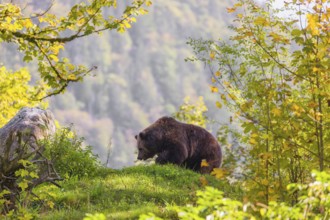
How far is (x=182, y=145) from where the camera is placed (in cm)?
1861

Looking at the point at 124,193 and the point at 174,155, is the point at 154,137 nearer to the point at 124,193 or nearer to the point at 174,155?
the point at 174,155

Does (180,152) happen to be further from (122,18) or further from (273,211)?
(273,211)

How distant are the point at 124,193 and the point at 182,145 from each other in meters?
5.04

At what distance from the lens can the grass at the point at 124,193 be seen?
12.0 meters

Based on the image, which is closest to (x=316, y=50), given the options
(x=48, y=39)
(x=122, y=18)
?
(x=122, y=18)

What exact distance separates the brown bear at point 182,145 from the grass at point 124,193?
1.81 metres

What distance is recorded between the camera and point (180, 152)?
1859 cm

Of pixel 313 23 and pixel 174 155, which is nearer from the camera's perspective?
pixel 313 23

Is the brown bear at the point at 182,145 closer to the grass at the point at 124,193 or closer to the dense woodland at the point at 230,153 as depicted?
the grass at the point at 124,193

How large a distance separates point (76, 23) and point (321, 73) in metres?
3.79

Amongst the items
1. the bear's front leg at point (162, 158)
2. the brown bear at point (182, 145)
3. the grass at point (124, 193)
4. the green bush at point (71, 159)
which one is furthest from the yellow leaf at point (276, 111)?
the bear's front leg at point (162, 158)

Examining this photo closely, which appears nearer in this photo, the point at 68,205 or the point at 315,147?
the point at 315,147

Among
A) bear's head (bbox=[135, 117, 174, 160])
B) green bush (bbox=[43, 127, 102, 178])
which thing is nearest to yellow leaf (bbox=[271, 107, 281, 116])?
green bush (bbox=[43, 127, 102, 178])

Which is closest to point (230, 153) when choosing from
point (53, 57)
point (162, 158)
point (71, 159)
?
point (53, 57)
